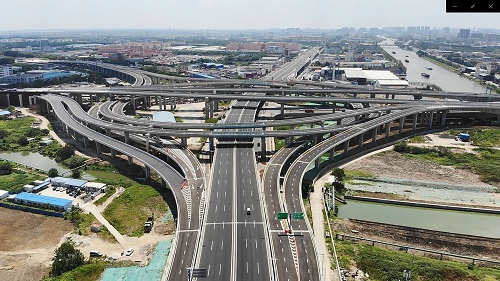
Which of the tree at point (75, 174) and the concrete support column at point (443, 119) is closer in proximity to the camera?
the tree at point (75, 174)

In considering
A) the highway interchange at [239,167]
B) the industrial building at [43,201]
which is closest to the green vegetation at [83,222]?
the industrial building at [43,201]

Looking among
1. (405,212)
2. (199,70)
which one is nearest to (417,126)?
(405,212)

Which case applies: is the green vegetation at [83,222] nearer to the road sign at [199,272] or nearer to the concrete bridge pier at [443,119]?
the road sign at [199,272]

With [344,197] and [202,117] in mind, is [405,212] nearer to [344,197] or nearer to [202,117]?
[344,197]

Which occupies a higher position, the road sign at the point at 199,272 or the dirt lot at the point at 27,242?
the road sign at the point at 199,272

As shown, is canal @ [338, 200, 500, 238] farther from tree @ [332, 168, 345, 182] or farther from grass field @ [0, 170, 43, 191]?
grass field @ [0, 170, 43, 191]

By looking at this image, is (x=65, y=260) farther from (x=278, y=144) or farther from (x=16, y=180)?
(x=278, y=144)

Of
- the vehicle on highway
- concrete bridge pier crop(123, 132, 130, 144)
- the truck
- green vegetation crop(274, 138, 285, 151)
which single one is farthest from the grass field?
green vegetation crop(274, 138, 285, 151)
